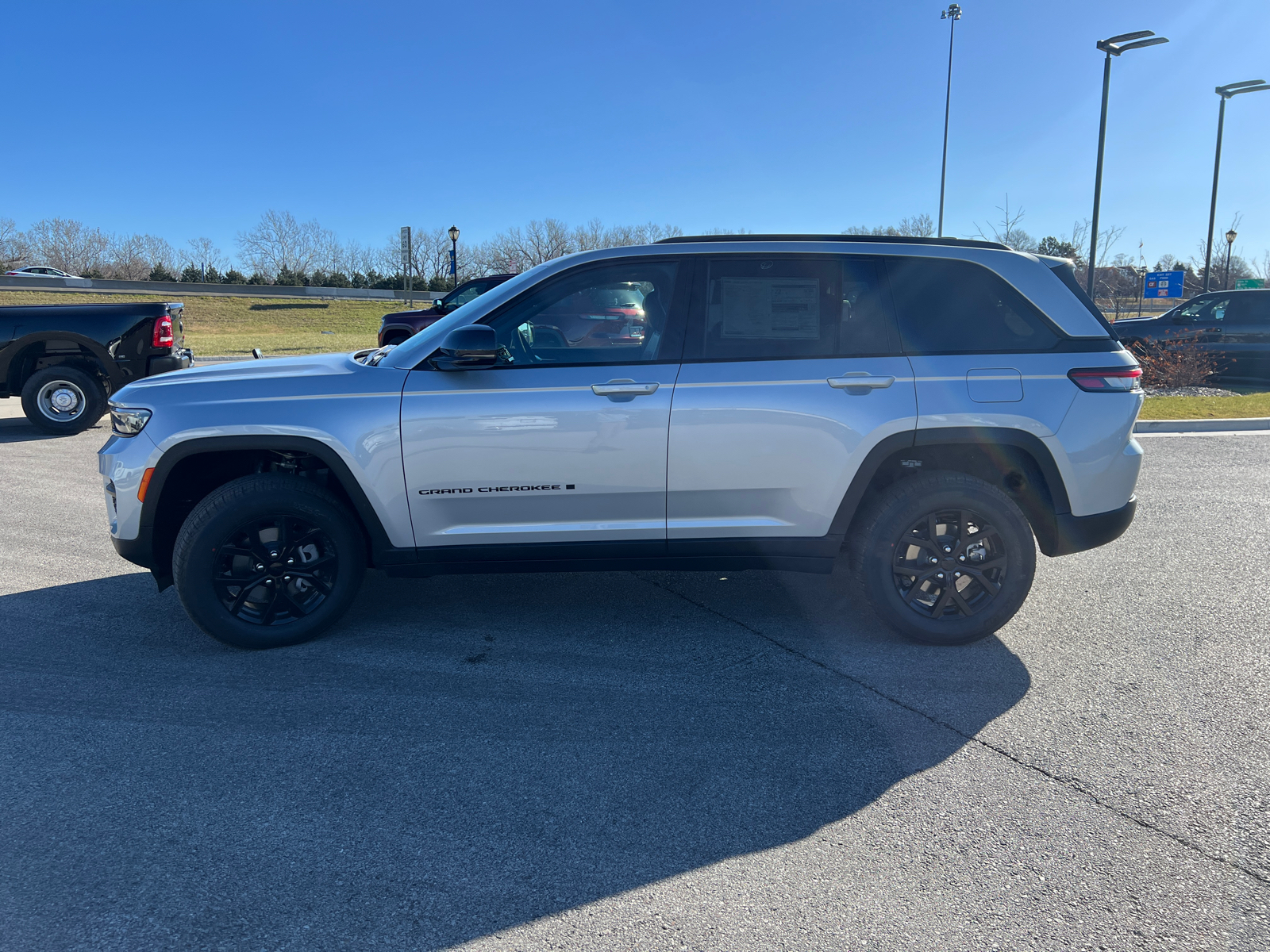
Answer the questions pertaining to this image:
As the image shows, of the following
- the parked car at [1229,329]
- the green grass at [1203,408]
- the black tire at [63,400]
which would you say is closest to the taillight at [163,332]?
the black tire at [63,400]

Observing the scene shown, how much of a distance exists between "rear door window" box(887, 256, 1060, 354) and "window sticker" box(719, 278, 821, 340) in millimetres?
420

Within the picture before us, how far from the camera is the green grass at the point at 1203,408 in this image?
11594 mm

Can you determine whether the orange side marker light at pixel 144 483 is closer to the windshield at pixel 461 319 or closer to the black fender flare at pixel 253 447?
the black fender flare at pixel 253 447

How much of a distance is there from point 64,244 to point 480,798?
287 ft

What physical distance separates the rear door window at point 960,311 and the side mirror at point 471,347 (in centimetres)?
196

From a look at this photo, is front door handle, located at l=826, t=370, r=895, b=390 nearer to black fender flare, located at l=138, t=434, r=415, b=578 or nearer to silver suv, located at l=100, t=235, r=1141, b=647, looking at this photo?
silver suv, located at l=100, t=235, r=1141, b=647

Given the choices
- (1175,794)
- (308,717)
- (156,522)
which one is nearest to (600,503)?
(308,717)

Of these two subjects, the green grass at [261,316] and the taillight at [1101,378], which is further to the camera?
the green grass at [261,316]

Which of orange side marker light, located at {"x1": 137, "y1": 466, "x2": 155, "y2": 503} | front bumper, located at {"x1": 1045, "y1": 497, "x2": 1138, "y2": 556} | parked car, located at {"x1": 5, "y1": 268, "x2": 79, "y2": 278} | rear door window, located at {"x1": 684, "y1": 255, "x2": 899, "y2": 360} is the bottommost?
front bumper, located at {"x1": 1045, "y1": 497, "x2": 1138, "y2": 556}

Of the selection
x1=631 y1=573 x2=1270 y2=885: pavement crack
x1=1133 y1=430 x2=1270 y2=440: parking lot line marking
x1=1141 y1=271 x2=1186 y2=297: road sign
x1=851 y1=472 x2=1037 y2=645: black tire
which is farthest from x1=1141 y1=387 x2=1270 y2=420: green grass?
x1=1141 y1=271 x2=1186 y2=297: road sign

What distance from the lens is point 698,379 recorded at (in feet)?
13.4

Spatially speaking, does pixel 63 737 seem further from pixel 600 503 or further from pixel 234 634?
pixel 600 503

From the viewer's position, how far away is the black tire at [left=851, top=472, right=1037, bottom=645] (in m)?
4.19

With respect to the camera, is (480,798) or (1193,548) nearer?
(480,798)
